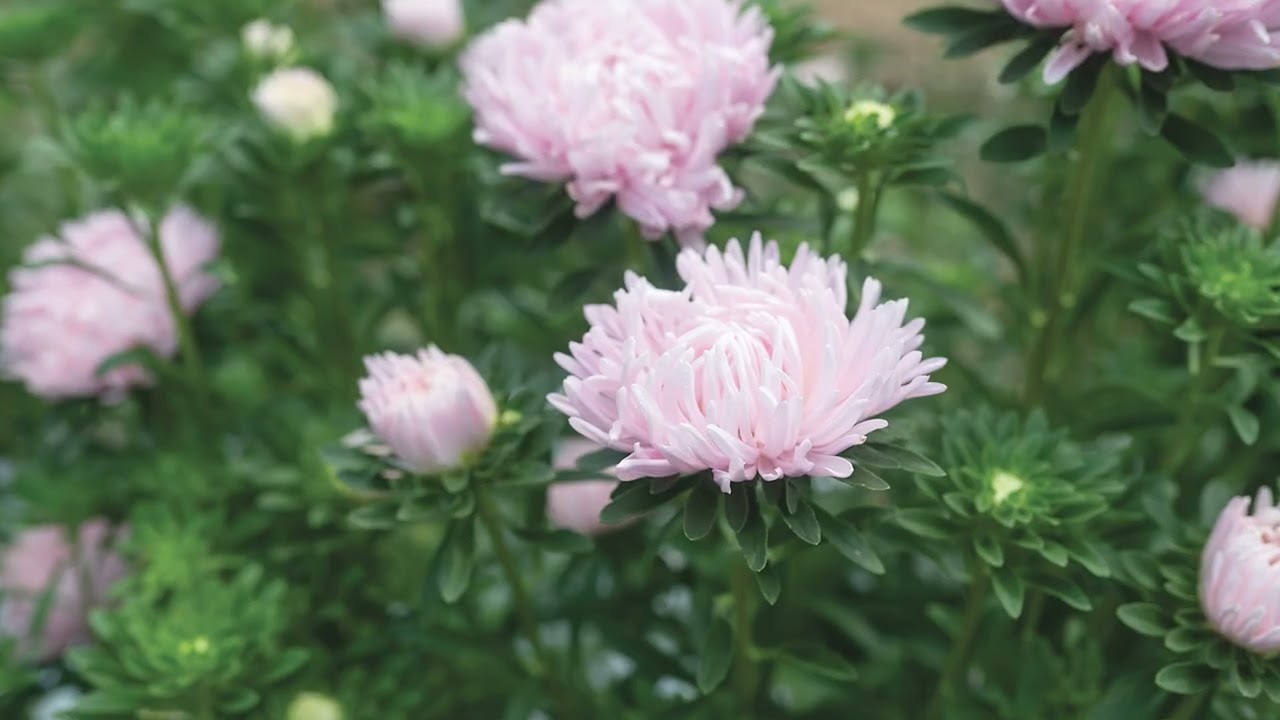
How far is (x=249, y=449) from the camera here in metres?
1.04

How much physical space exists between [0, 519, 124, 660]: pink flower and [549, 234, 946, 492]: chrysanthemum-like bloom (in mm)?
561

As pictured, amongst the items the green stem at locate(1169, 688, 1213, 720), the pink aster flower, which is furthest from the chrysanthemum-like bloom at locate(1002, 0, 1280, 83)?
the pink aster flower

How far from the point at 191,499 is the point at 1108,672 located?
69 centimetres

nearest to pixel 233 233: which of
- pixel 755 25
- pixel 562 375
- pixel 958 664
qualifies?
pixel 562 375

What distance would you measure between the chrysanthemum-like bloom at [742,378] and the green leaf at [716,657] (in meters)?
0.18

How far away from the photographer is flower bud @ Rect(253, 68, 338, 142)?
963 mm

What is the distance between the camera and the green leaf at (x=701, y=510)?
0.61m

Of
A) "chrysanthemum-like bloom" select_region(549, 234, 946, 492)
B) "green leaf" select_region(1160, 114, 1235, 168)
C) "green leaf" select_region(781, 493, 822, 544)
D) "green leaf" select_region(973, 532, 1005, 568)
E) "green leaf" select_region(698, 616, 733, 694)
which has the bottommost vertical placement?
"green leaf" select_region(698, 616, 733, 694)

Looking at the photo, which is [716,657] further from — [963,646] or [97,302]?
[97,302]

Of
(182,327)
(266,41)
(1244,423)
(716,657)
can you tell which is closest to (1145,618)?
(1244,423)

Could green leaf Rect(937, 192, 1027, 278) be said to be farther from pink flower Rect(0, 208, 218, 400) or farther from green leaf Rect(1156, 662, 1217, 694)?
pink flower Rect(0, 208, 218, 400)

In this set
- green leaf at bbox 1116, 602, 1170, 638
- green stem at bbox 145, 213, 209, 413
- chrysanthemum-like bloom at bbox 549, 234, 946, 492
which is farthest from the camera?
green stem at bbox 145, 213, 209, 413

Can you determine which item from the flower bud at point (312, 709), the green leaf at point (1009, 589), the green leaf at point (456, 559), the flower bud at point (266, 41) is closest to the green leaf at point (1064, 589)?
the green leaf at point (1009, 589)

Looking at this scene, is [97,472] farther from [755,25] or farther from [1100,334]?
[1100,334]
